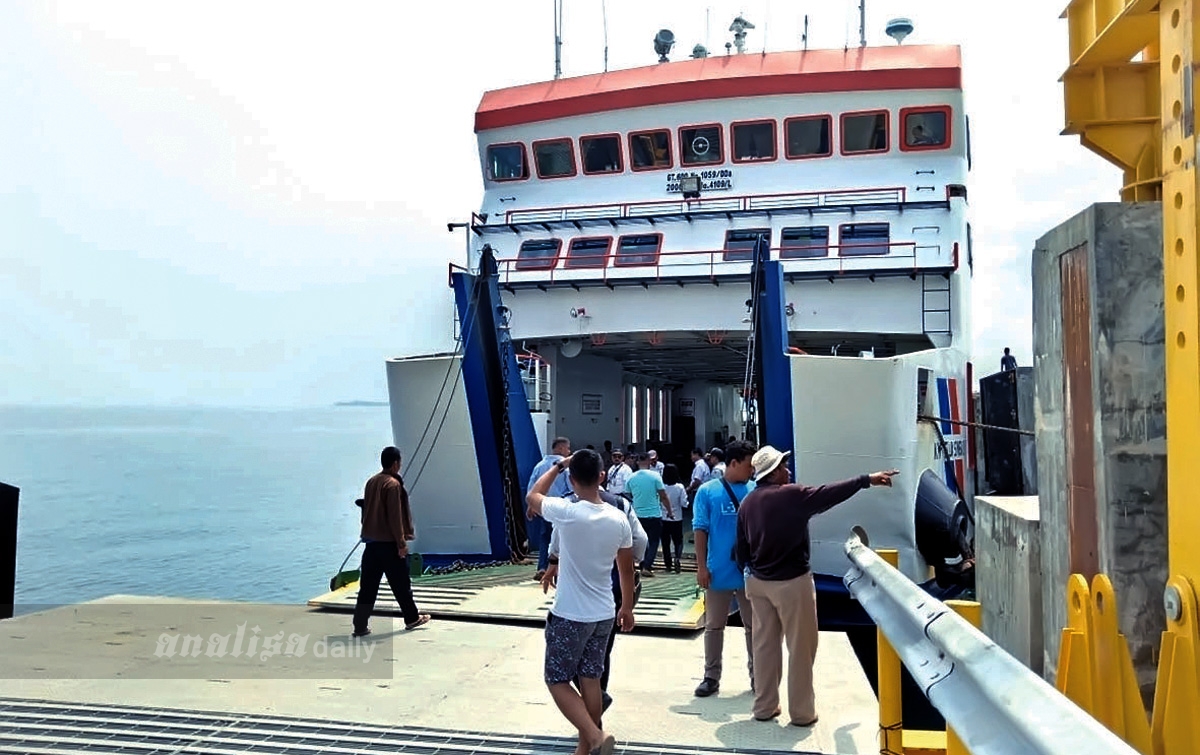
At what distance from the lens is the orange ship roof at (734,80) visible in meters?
13.4

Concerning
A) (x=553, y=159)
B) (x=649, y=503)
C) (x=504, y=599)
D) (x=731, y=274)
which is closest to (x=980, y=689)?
(x=504, y=599)

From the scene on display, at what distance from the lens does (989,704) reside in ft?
7.21

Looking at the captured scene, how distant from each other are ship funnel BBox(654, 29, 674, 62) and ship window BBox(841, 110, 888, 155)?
3.79 m

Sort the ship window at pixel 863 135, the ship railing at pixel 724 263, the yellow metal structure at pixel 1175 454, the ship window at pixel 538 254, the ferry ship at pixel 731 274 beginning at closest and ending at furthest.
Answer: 1. the yellow metal structure at pixel 1175 454
2. the ferry ship at pixel 731 274
3. the ship railing at pixel 724 263
4. the ship window at pixel 538 254
5. the ship window at pixel 863 135

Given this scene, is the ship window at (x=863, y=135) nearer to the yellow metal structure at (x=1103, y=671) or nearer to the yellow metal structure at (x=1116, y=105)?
the yellow metal structure at (x=1116, y=105)

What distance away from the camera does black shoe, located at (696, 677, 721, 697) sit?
5.43 metres

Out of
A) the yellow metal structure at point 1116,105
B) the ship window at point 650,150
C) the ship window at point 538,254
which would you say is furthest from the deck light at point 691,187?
the yellow metal structure at point 1116,105

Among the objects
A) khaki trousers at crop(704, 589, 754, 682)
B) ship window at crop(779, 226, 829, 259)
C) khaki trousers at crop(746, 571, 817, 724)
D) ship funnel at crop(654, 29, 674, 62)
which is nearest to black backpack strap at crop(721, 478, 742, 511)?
khaki trousers at crop(704, 589, 754, 682)

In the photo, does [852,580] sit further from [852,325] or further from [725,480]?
[852,325]

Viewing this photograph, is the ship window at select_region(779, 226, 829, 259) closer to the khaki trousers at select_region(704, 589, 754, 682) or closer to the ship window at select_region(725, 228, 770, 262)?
the ship window at select_region(725, 228, 770, 262)

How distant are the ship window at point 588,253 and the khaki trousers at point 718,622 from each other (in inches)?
308

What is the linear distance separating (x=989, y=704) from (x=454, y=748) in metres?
2.88

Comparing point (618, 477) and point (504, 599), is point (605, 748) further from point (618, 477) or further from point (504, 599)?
point (618, 477)

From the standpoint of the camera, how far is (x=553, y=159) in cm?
1474
